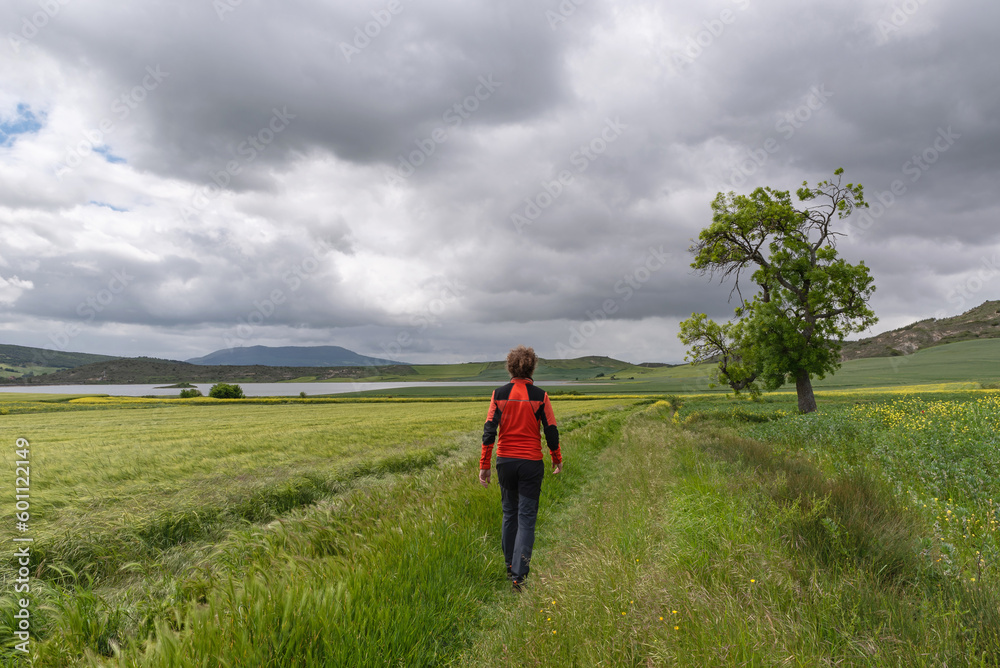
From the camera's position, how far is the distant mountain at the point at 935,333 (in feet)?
352

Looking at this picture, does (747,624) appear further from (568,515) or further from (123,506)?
(123,506)

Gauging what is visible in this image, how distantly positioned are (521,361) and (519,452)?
1.20 meters

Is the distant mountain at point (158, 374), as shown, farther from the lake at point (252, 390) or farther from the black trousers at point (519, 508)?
the black trousers at point (519, 508)

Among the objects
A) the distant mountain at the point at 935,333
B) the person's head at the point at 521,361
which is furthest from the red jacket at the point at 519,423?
the distant mountain at the point at 935,333

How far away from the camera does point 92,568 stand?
607cm

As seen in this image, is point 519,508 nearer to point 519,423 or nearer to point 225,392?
point 519,423

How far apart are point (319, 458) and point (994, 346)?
121997mm

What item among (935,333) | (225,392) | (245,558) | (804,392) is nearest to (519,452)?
(245,558)

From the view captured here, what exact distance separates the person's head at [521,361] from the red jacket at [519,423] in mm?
107

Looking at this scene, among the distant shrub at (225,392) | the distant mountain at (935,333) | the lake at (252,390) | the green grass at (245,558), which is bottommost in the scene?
the lake at (252,390)

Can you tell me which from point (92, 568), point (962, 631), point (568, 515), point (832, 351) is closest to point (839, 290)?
point (832, 351)

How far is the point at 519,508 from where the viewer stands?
17.9ft

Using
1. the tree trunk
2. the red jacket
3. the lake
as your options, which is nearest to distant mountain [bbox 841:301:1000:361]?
the lake

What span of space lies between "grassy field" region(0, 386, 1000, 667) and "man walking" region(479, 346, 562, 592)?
0.34m
